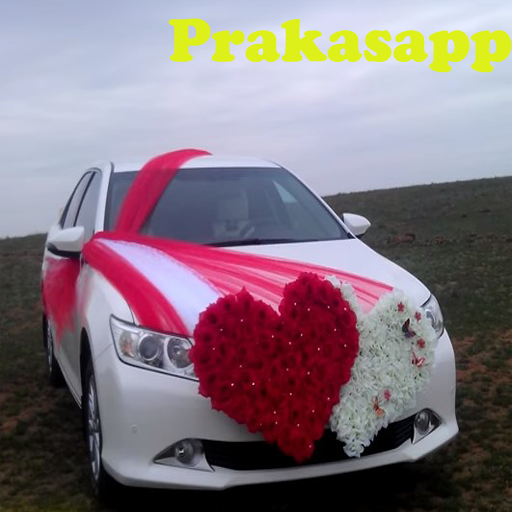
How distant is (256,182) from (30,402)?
252cm

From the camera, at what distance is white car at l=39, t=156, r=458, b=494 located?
362cm

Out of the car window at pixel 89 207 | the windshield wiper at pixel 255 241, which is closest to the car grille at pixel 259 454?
the windshield wiper at pixel 255 241

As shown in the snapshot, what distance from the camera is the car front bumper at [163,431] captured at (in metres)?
3.60

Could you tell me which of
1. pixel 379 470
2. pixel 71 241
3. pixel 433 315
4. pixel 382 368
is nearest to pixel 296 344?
pixel 382 368

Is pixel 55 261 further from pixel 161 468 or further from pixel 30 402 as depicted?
pixel 161 468

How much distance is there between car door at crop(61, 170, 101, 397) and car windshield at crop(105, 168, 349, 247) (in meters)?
0.24

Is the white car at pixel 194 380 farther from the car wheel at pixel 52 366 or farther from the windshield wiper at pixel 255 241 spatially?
the car wheel at pixel 52 366

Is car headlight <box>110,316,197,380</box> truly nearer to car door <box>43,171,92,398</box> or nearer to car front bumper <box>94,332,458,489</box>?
car front bumper <box>94,332,458,489</box>

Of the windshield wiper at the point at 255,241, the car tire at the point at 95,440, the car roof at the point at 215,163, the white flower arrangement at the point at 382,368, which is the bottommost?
the car tire at the point at 95,440

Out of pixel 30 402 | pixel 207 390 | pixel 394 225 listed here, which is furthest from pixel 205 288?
pixel 394 225

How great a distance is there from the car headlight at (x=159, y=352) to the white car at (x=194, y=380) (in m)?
0.02

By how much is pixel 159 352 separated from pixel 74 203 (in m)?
3.05

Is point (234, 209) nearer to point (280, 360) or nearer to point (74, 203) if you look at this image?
Answer: point (74, 203)

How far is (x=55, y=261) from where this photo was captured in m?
6.07
